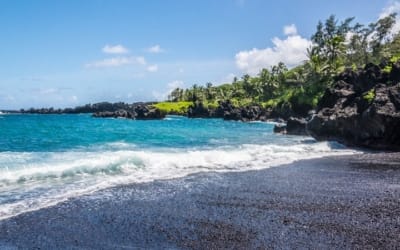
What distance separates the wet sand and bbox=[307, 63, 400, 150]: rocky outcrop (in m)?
17.7

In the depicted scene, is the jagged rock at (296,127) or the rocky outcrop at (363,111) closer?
the rocky outcrop at (363,111)

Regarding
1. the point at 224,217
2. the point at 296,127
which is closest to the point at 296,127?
the point at 296,127

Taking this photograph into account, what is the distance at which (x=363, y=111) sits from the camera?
41.9m

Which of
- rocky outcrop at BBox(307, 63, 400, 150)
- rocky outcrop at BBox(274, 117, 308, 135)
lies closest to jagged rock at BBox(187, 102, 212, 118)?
rocky outcrop at BBox(274, 117, 308, 135)

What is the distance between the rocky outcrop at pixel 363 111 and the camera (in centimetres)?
3742

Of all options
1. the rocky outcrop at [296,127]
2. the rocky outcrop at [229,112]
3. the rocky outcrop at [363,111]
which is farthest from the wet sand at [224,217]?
the rocky outcrop at [229,112]

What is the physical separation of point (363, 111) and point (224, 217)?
32.9 metres

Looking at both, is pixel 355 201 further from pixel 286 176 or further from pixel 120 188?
pixel 120 188

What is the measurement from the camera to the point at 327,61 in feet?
339

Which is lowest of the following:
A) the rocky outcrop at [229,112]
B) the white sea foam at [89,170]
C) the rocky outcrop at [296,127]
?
the white sea foam at [89,170]

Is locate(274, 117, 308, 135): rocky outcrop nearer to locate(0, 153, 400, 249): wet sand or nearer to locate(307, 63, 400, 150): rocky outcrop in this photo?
locate(307, 63, 400, 150): rocky outcrop

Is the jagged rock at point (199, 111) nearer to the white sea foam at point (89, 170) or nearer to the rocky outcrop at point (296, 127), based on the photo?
the rocky outcrop at point (296, 127)

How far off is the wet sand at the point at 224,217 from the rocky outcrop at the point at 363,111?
17.7 meters

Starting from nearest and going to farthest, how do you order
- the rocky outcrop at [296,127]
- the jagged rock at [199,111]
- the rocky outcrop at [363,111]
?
the rocky outcrop at [363,111] → the rocky outcrop at [296,127] → the jagged rock at [199,111]
